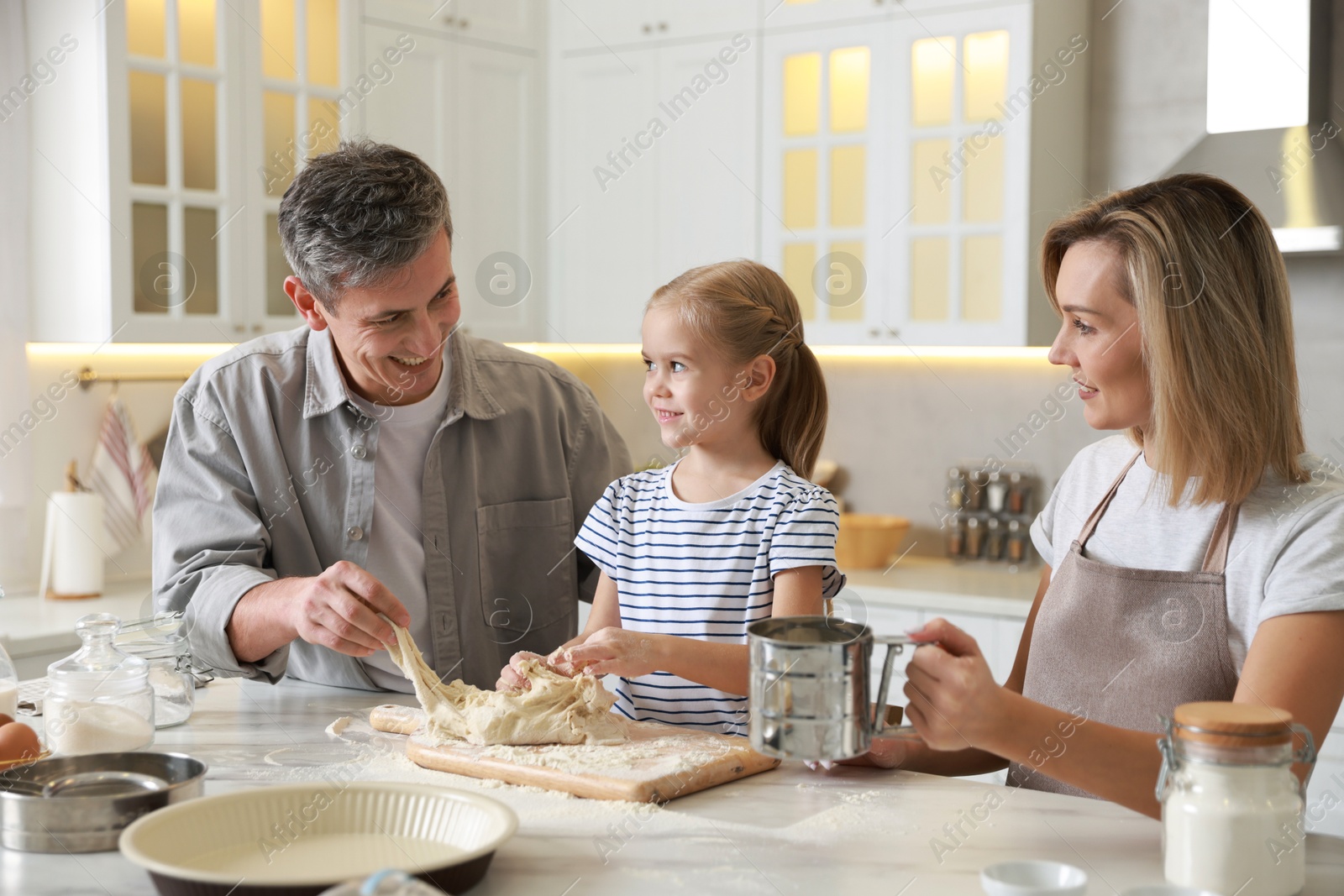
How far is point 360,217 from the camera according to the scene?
6.15ft

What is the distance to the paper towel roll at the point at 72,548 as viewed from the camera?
11.0 ft

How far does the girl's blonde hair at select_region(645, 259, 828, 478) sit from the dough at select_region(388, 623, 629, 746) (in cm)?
51

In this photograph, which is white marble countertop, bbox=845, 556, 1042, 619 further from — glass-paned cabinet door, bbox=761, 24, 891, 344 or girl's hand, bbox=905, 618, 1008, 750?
girl's hand, bbox=905, 618, 1008, 750

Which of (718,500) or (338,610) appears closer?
(338,610)

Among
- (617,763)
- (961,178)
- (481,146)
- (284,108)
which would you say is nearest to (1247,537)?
(617,763)

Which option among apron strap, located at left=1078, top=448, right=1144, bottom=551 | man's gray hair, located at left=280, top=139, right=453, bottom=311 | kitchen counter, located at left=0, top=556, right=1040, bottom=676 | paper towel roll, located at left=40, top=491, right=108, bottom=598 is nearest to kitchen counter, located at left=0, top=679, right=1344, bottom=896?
apron strap, located at left=1078, top=448, right=1144, bottom=551

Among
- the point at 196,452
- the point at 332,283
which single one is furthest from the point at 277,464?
the point at 332,283

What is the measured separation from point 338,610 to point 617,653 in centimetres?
35

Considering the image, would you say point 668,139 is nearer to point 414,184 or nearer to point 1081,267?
point 414,184

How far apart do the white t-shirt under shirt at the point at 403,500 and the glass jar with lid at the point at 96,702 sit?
1.85ft

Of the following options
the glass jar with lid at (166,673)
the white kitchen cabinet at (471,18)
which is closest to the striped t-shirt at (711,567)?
the glass jar with lid at (166,673)

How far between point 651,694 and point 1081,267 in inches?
31.6

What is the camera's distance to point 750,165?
12.8 ft

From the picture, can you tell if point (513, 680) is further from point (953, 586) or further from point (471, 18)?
point (471, 18)
